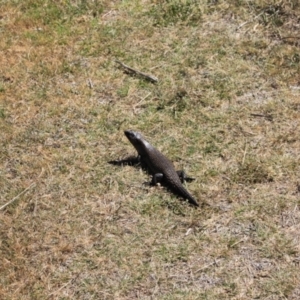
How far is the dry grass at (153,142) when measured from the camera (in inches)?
207

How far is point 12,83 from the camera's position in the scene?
7.34m

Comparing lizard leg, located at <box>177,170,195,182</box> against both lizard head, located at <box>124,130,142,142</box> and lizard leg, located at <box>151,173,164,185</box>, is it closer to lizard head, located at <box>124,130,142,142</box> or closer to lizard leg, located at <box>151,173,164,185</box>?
lizard leg, located at <box>151,173,164,185</box>

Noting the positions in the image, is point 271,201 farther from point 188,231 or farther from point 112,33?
point 112,33

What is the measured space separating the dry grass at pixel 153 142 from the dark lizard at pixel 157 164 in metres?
0.11

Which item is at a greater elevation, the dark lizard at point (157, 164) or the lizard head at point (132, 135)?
Answer: the lizard head at point (132, 135)

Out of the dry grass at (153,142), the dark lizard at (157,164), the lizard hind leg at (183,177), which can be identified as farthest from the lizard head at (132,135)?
the lizard hind leg at (183,177)

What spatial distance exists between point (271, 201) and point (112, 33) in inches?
129

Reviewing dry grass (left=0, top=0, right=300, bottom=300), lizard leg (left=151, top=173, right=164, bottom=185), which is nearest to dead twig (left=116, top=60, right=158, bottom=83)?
dry grass (left=0, top=0, right=300, bottom=300)

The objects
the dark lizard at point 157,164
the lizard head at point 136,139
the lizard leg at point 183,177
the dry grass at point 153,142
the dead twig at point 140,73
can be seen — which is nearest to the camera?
the dry grass at point 153,142

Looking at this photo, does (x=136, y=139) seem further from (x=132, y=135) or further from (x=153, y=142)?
(x=153, y=142)

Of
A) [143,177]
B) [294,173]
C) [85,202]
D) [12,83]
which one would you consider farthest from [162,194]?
[12,83]

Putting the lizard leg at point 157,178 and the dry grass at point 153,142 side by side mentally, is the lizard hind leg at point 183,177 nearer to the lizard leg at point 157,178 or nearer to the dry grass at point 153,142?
the dry grass at point 153,142

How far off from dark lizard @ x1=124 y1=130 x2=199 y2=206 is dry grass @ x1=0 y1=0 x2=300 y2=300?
0.11 metres

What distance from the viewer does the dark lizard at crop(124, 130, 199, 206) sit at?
5.80m
